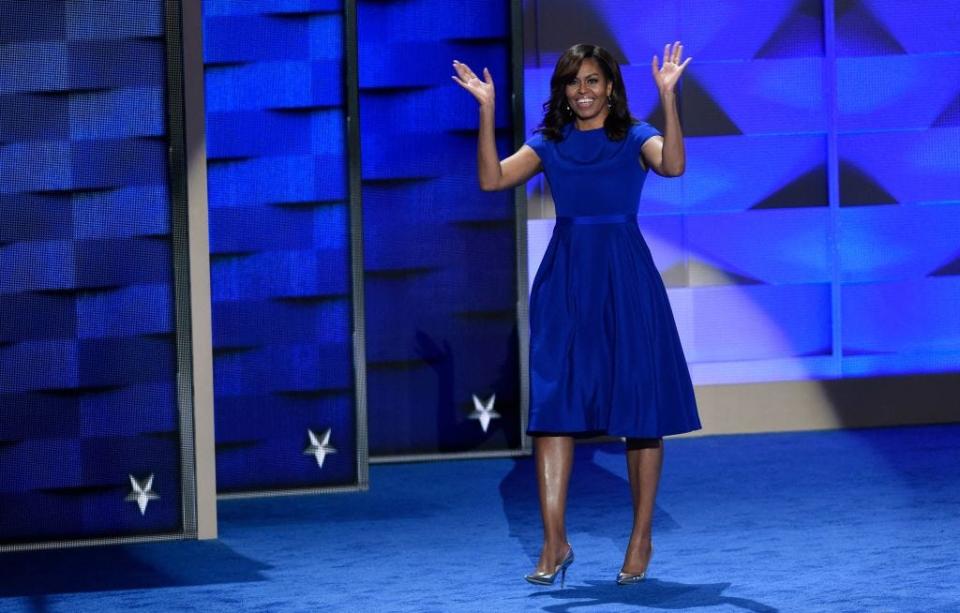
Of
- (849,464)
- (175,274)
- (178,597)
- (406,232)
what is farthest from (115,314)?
(849,464)

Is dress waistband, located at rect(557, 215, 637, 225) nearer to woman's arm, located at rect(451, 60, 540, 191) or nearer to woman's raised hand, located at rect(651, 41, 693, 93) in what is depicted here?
woman's arm, located at rect(451, 60, 540, 191)

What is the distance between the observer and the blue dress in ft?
13.1

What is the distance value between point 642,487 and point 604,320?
425 mm

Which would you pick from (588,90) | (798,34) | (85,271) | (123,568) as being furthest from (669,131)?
(798,34)

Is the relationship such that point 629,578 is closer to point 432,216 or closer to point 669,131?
point 669,131

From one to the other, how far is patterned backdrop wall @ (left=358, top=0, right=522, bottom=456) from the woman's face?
7.23 feet

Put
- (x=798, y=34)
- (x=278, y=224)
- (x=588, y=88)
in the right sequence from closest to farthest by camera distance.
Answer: (x=588, y=88) < (x=278, y=224) < (x=798, y=34)

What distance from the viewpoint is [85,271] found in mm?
4828

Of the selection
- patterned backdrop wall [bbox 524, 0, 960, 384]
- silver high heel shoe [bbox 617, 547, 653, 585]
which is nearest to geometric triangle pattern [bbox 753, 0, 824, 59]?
patterned backdrop wall [bbox 524, 0, 960, 384]

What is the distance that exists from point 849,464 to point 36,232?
304 centimetres

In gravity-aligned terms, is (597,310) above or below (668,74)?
below

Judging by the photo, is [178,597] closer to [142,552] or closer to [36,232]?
[142,552]

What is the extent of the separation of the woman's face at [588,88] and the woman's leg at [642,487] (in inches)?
32.4

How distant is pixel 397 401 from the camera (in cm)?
641
